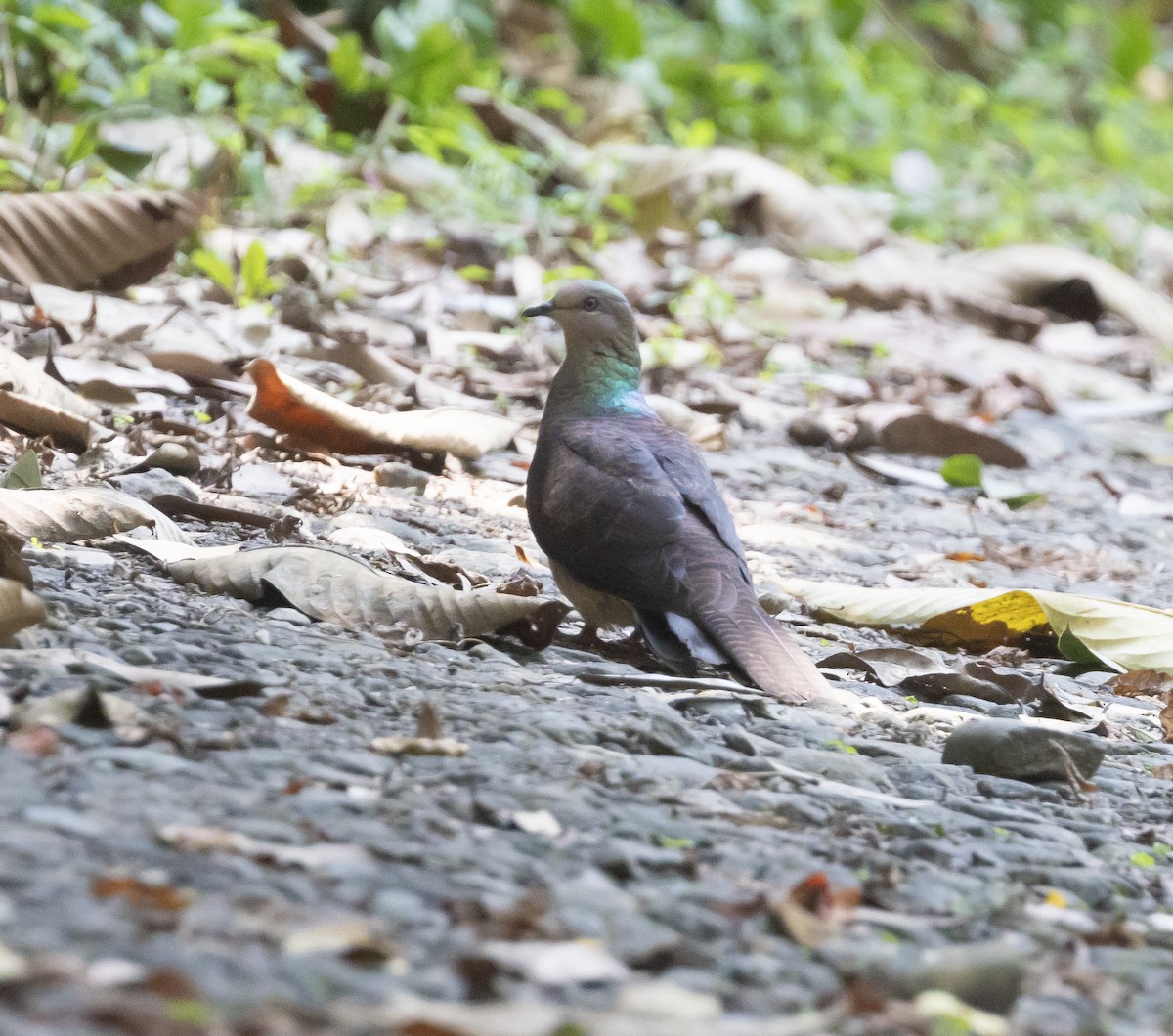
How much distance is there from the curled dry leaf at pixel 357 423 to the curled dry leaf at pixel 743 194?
402 cm

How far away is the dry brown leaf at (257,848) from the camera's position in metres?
1.80

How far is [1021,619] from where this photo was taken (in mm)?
3773

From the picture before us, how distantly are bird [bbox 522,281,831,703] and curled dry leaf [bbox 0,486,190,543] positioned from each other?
773mm

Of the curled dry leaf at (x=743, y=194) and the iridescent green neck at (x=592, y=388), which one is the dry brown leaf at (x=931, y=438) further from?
the curled dry leaf at (x=743, y=194)

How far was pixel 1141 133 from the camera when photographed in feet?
44.7

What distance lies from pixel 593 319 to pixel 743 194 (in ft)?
16.2

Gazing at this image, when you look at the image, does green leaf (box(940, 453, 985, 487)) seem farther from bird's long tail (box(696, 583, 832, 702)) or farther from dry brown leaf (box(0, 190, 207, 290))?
dry brown leaf (box(0, 190, 207, 290))

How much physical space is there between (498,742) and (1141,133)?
1257cm

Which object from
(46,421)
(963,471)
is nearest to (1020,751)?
(46,421)

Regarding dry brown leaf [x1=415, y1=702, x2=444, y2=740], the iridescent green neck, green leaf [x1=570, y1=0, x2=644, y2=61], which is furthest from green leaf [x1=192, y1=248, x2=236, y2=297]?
green leaf [x1=570, y1=0, x2=644, y2=61]

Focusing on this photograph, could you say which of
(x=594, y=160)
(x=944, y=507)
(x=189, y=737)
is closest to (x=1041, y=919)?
(x=189, y=737)

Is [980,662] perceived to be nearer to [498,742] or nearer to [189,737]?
[498,742]

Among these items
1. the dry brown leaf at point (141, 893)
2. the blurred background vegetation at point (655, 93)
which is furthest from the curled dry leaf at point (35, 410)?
the dry brown leaf at point (141, 893)

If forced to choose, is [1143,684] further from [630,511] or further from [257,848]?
[257,848]
